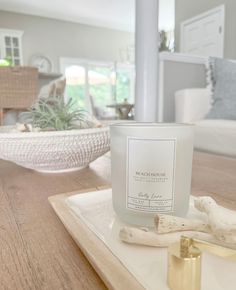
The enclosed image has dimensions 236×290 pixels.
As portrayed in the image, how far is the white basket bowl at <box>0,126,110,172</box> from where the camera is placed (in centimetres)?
49

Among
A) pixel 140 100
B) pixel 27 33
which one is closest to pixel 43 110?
pixel 140 100

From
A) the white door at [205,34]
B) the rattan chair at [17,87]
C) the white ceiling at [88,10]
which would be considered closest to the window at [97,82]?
the white ceiling at [88,10]

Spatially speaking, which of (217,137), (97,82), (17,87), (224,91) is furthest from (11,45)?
(217,137)

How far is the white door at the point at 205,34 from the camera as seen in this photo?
296 centimetres

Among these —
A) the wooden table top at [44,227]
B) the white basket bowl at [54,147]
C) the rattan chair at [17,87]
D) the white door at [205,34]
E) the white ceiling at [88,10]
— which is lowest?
the wooden table top at [44,227]

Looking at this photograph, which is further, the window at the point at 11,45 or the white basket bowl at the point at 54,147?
the window at the point at 11,45

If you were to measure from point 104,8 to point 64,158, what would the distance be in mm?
5201

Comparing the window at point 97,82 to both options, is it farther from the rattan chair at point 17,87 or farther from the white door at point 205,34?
the rattan chair at point 17,87

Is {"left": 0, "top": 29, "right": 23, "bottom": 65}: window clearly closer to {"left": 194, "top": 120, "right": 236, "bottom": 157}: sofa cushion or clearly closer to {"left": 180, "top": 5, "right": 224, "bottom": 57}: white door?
{"left": 180, "top": 5, "right": 224, "bottom": 57}: white door

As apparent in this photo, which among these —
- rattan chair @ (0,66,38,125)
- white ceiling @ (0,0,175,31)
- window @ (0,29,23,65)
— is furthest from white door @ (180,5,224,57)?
window @ (0,29,23,65)

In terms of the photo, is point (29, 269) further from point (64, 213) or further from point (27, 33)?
point (27, 33)

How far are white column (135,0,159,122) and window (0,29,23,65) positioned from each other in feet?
14.8

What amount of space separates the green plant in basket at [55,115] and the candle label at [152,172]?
0.35 metres

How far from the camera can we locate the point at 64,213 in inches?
12.6
